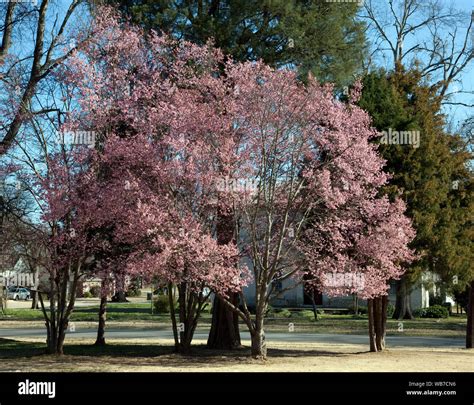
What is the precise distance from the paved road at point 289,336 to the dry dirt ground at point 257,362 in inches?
166

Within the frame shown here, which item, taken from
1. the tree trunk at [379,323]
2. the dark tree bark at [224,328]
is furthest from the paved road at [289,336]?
the dark tree bark at [224,328]

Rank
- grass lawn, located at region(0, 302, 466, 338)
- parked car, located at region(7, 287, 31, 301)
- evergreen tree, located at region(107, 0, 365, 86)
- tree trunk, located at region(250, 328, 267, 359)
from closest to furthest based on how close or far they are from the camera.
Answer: tree trunk, located at region(250, 328, 267, 359), evergreen tree, located at region(107, 0, 365, 86), grass lawn, located at region(0, 302, 466, 338), parked car, located at region(7, 287, 31, 301)

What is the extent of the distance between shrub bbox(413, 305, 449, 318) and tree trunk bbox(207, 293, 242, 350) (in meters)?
22.9

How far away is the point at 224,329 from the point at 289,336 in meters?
7.64

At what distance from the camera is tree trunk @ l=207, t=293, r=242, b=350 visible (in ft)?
66.8

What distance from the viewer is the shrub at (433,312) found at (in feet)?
131

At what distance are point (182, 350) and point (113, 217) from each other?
4749 mm

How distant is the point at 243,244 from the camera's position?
16891 mm

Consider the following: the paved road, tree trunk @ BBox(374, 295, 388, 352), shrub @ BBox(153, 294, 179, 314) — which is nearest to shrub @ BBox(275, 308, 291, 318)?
shrub @ BBox(153, 294, 179, 314)

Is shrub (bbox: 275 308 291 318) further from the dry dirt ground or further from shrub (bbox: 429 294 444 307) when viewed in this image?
the dry dirt ground

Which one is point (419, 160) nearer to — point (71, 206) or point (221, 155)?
point (221, 155)

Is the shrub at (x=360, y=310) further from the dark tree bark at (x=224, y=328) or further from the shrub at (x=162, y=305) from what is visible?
the dark tree bark at (x=224, y=328)

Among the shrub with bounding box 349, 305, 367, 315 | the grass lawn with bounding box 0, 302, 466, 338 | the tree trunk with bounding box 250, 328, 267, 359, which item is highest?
the tree trunk with bounding box 250, 328, 267, 359

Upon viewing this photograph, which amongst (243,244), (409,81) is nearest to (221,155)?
(243,244)
